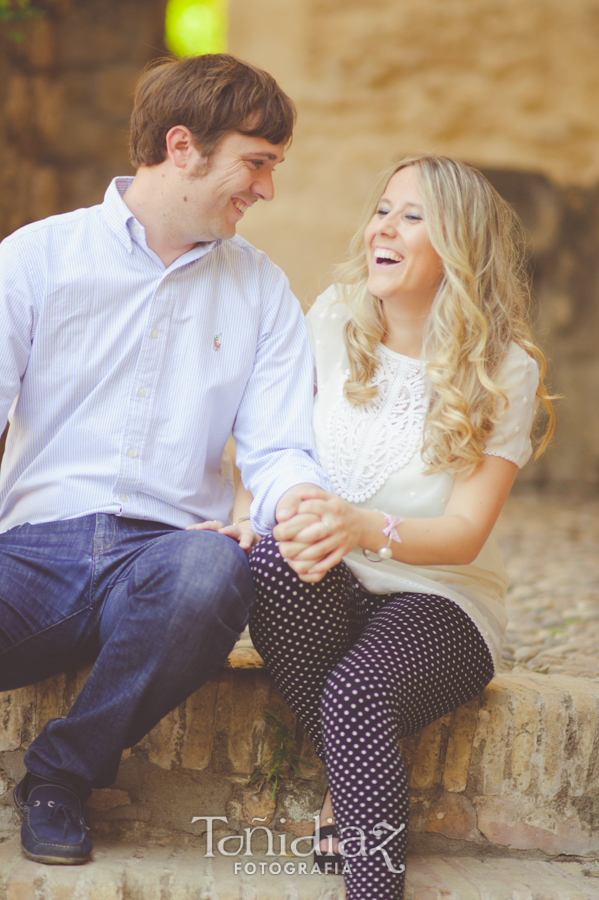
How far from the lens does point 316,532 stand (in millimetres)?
1472

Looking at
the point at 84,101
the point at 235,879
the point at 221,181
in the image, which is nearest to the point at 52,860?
the point at 235,879

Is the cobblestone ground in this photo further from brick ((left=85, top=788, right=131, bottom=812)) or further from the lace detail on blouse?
brick ((left=85, top=788, right=131, bottom=812))

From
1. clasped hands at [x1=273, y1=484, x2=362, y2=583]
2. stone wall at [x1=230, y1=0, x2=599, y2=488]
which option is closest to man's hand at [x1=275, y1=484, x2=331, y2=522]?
clasped hands at [x1=273, y1=484, x2=362, y2=583]

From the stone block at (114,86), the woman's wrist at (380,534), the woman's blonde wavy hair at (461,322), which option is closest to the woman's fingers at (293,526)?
the woman's wrist at (380,534)

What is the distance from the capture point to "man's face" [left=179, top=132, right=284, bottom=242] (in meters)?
1.71

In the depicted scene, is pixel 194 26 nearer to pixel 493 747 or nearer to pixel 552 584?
pixel 552 584

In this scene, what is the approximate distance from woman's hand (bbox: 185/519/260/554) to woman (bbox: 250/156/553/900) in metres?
0.12

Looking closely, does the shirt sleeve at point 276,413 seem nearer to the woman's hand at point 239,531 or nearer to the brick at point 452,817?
the woman's hand at point 239,531

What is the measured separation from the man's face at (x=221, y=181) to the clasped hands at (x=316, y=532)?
598 millimetres

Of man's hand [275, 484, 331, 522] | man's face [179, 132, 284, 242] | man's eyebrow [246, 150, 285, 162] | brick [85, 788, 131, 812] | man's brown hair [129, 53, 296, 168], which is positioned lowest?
brick [85, 788, 131, 812]

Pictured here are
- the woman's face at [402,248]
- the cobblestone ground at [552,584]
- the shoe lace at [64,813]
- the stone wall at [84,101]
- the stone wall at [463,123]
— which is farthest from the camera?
the stone wall at [84,101]

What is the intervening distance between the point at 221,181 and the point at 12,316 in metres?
0.48

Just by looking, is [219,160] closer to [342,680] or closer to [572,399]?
[342,680]

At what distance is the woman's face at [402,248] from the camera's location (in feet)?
5.82
